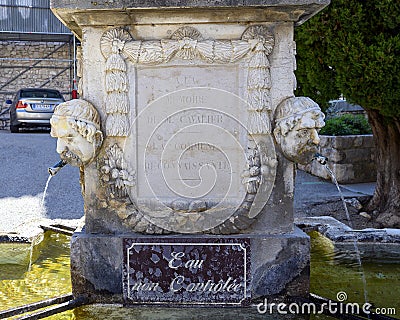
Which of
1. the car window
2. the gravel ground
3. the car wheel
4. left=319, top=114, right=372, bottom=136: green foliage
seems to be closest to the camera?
the gravel ground

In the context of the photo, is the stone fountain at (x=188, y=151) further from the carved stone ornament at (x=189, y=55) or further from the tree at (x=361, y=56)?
the tree at (x=361, y=56)

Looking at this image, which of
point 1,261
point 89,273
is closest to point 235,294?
point 89,273

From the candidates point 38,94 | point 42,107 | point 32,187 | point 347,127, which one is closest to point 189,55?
point 32,187

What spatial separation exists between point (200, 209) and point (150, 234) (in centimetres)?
30

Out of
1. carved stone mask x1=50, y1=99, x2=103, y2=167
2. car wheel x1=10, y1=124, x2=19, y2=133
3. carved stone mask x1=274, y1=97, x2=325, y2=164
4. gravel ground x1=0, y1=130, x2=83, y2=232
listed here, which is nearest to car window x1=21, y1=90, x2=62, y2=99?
car wheel x1=10, y1=124, x2=19, y2=133

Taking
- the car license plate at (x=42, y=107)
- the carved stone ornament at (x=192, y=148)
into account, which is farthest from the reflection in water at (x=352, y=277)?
the car license plate at (x=42, y=107)

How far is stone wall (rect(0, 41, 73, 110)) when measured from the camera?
1925 centimetres

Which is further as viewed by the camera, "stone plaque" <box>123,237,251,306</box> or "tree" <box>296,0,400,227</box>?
"tree" <box>296,0,400,227</box>

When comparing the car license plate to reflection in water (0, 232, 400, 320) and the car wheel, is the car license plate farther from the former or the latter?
reflection in water (0, 232, 400, 320)

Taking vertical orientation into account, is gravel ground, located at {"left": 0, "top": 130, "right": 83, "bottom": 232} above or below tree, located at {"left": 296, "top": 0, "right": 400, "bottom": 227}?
below

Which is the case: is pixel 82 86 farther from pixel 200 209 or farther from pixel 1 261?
pixel 1 261

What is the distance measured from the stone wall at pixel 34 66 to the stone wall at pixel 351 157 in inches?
486

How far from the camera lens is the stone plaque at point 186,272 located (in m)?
2.94

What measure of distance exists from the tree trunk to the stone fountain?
3.49m
